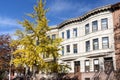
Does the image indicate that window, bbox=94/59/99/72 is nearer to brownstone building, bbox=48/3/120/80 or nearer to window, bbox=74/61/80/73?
brownstone building, bbox=48/3/120/80

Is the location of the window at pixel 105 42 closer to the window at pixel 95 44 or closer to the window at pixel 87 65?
the window at pixel 95 44

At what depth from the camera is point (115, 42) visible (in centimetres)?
4000

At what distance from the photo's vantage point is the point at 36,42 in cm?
3528

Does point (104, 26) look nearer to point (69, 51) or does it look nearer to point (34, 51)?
point (69, 51)

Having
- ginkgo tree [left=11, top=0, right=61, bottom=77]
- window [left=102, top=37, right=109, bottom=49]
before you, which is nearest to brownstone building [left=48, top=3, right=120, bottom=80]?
window [left=102, top=37, right=109, bottom=49]

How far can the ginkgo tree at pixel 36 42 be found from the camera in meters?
34.0

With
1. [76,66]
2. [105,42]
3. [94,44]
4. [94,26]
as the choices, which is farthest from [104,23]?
[76,66]

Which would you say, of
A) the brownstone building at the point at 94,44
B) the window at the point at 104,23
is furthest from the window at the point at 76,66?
the window at the point at 104,23

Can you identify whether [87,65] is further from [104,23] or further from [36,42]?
[36,42]

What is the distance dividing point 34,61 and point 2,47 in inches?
840

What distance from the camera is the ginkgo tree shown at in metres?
34.0

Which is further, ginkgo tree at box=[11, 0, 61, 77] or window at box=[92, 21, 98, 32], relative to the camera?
window at box=[92, 21, 98, 32]

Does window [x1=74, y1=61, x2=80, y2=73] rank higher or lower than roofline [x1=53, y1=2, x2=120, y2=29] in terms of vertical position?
lower

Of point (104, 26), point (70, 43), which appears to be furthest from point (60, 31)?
point (104, 26)
